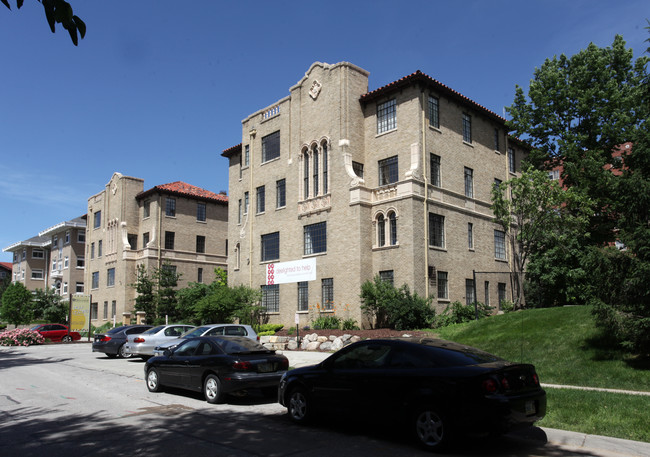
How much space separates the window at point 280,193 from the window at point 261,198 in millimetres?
1522

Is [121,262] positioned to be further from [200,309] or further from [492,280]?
[492,280]

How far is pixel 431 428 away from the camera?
7480 mm

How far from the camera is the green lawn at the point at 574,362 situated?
29.8 ft

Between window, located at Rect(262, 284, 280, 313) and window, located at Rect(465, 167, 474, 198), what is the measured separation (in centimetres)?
1303

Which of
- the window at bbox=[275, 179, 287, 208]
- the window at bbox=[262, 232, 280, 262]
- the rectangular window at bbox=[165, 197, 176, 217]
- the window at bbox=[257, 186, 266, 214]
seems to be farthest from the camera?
the rectangular window at bbox=[165, 197, 176, 217]

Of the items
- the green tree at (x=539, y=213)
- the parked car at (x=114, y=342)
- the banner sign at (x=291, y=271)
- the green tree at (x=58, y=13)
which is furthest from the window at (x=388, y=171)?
the green tree at (x=58, y=13)

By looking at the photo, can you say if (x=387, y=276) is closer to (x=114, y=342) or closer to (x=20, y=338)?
(x=114, y=342)

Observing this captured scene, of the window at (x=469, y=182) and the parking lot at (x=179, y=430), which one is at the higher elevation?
the window at (x=469, y=182)

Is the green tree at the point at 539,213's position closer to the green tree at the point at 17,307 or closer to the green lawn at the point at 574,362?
the green lawn at the point at 574,362

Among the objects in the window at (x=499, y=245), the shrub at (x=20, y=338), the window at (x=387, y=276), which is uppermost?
the window at (x=499, y=245)

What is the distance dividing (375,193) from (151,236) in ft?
91.0

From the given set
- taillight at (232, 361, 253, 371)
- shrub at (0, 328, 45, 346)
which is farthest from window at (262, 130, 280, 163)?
taillight at (232, 361, 253, 371)

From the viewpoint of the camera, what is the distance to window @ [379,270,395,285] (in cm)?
2829

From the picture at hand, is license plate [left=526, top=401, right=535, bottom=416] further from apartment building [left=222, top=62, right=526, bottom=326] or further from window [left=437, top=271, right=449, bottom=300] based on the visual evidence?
window [left=437, top=271, right=449, bottom=300]
